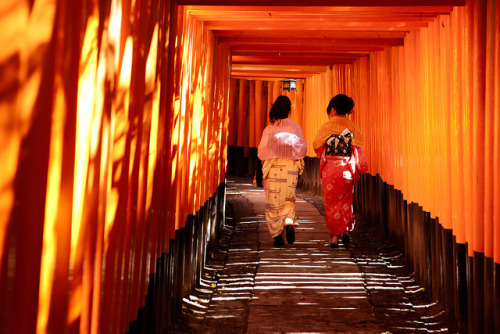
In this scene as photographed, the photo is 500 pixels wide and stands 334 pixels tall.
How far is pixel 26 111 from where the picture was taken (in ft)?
5.04

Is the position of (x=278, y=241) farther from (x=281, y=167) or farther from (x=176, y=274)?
(x=176, y=274)

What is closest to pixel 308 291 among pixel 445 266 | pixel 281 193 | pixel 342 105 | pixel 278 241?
pixel 445 266


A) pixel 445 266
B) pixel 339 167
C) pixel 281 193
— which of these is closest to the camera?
pixel 445 266

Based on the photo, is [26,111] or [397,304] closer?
[26,111]

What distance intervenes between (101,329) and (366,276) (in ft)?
13.5

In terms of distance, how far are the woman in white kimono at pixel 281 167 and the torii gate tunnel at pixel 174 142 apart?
78cm

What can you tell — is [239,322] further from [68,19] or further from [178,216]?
[68,19]

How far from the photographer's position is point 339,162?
23.9ft

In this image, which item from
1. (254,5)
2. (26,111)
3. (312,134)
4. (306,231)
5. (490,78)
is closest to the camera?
(26,111)

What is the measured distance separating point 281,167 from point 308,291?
90.0 inches

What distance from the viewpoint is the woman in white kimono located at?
740 centimetres

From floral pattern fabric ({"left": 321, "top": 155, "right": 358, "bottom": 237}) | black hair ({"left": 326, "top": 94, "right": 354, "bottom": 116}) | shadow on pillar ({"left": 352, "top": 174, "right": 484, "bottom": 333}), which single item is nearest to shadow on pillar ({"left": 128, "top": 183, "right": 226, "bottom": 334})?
floral pattern fabric ({"left": 321, "top": 155, "right": 358, "bottom": 237})

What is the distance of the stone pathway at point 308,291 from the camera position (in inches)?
182

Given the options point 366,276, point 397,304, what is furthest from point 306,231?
point 397,304
